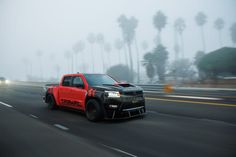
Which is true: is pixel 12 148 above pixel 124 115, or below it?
below

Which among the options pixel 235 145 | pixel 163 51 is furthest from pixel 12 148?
pixel 163 51

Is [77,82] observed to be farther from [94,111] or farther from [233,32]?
[233,32]

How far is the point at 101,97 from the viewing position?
6602 millimetres

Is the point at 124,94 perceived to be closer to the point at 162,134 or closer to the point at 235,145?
the point at 162,134

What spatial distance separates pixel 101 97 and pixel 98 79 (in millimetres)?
1386

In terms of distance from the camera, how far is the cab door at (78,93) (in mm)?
7305

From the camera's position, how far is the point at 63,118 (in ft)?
25.0

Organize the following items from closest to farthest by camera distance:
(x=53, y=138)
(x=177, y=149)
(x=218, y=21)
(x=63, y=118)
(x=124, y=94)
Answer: (x=177, y=149)
(x=53, y=138)
(x=124, y=94)
(x=63, y=118)
(x=218, y=21)

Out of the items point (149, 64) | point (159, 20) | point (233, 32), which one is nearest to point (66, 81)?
point (149, 64)

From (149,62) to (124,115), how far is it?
4234 cm

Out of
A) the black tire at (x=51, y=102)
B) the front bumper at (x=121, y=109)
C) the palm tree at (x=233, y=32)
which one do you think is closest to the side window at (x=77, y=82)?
the front bumper at (x=121, y=109)

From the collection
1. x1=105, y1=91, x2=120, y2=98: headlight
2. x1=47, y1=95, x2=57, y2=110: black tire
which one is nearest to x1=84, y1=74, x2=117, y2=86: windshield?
x1=105, y1=91, x2=120, y2=98: headlight

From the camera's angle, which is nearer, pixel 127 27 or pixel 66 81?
pixel 66 81

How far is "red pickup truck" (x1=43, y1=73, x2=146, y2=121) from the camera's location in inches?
253
